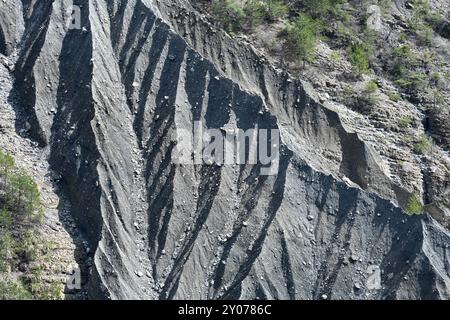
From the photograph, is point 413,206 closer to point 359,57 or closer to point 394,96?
point 394,96

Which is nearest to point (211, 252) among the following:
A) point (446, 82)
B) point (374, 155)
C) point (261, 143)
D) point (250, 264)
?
point (250, 264)

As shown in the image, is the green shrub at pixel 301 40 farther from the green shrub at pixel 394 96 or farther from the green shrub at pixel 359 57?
the green shrub at pixel 394 96

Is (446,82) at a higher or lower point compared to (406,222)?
higher

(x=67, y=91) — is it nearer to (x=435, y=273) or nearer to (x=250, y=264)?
(x=250, y=264)

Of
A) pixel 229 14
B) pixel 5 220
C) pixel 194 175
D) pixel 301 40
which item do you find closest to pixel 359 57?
pixel 301 40

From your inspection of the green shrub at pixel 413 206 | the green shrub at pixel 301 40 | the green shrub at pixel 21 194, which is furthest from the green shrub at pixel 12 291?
the green shrub at pixel 301 40

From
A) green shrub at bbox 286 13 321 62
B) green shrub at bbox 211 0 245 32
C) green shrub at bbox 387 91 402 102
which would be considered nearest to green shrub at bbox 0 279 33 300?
green shrub at bbox 211 0 245 32

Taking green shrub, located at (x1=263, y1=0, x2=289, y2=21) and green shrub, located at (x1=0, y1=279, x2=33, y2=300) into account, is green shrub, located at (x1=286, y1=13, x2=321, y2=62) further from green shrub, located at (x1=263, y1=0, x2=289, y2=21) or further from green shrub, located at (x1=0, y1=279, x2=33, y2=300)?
green shrub, located at (x1=0, y1=279, x2=33, y2=300)
